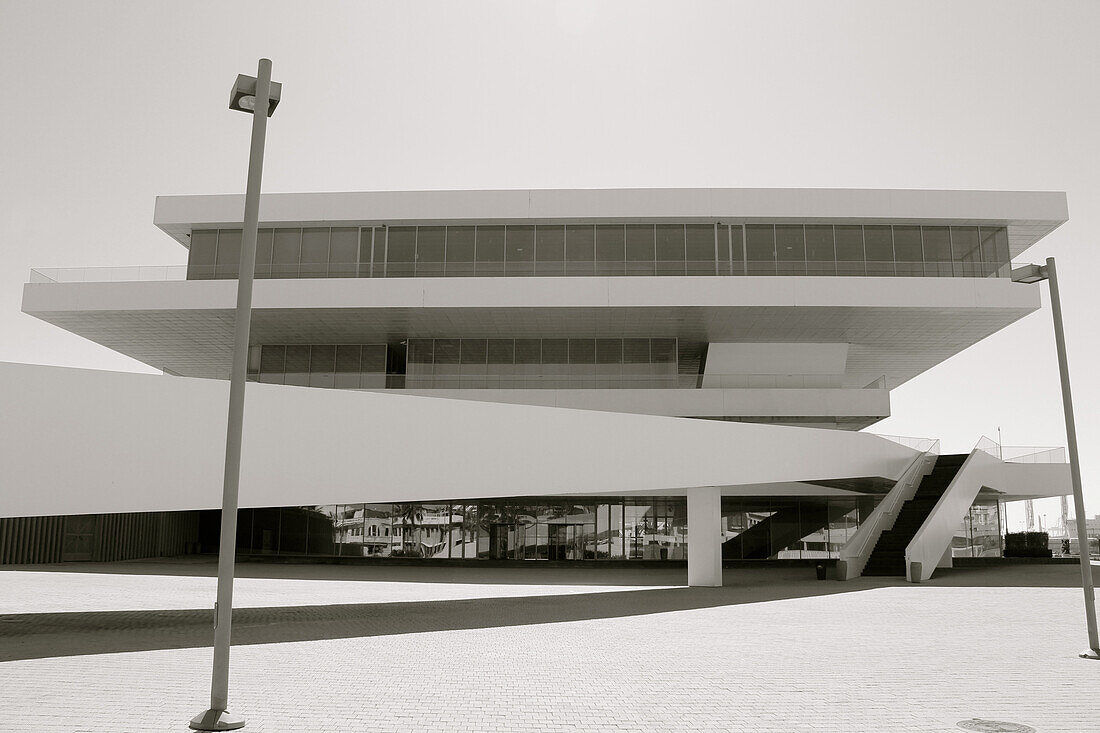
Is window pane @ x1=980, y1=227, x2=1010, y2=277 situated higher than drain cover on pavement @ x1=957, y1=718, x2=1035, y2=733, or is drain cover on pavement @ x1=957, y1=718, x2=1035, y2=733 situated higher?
window pane @ x1=980, y1=227, x2=1010, y2=277

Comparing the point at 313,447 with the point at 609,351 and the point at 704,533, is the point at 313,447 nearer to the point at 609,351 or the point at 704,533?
the point at 704,533

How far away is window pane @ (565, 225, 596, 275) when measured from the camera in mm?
Answer: 35781

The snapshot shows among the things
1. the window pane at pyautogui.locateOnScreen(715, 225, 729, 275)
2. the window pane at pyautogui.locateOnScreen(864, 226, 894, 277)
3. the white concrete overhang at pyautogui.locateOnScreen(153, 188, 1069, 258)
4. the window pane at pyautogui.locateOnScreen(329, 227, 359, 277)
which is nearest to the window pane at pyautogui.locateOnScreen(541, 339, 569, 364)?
the white concrete overhang at pyautogui.locateOnScreen(153, 188, 1069, 258)

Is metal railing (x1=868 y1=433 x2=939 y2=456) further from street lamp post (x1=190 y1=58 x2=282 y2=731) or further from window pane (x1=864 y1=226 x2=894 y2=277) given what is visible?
street lamp post (x1=190 y1=58 x2=282 y2=731)

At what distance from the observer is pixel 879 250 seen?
118ft

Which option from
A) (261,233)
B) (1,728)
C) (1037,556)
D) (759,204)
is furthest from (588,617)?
(1037,556)

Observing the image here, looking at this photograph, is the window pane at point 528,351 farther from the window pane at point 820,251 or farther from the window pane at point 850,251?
the window pane at point 850,251

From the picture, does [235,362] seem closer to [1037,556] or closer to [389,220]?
[389,220]

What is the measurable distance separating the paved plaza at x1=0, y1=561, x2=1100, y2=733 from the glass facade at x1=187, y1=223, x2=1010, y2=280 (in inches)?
658

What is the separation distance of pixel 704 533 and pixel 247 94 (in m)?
17.5

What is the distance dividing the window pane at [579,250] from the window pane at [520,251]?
4.60 ft

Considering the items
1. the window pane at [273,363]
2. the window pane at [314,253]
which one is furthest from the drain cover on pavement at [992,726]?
the window pane at [273,363]

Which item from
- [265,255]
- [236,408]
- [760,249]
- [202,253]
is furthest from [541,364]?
[236,408]

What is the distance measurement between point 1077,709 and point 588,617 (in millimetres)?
8897
